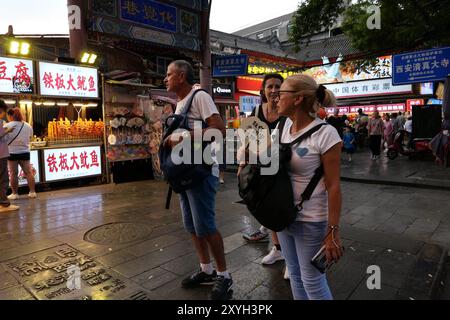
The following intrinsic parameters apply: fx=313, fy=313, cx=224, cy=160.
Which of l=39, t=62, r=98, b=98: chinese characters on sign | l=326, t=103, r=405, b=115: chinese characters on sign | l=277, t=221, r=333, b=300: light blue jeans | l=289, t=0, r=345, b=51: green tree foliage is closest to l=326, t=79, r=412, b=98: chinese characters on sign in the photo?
l=326, t=103, r=405, b=115: chinese characters on sign

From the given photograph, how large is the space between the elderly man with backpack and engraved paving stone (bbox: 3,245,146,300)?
87 cm

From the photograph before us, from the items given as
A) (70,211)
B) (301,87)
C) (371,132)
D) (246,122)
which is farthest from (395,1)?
(70,211)

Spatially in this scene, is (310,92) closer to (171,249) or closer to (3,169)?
(171,249)

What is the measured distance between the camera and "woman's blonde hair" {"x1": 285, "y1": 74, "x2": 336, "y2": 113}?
6.31ft

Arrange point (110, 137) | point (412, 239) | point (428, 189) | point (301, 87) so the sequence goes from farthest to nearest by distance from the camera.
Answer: point (110, 137)
point (428, 189)
point (412, 239)
point (301, 87)

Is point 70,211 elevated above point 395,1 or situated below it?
below

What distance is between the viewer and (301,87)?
192cm

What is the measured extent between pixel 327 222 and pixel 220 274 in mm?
1302

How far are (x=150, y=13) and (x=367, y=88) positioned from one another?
61.2 ft

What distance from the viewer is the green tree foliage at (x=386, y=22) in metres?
9.10

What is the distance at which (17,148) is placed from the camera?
21.8ft

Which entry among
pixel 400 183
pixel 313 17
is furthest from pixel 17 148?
pixel 313 17
